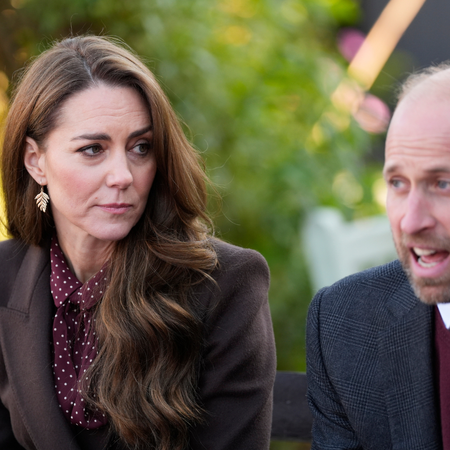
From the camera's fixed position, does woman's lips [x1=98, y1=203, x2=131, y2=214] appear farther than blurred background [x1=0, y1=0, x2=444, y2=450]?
No

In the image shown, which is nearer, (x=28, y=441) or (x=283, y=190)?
(x=28, y=441)

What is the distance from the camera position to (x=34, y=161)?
2.17m

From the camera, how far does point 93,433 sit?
6.81 feet

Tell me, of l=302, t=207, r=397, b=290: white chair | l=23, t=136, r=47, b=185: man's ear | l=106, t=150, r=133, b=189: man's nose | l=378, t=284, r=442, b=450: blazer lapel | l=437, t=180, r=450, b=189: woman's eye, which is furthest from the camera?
l=302, t=207, r=397, b=290: white chair

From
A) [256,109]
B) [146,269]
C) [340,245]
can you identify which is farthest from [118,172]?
[340,245]

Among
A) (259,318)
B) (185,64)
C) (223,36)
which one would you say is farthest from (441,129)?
(223,36)

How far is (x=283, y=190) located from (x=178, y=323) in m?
1.82

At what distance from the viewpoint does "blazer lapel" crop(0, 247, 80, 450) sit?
205 centimetres

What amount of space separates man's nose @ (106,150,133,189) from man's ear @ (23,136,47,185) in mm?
267

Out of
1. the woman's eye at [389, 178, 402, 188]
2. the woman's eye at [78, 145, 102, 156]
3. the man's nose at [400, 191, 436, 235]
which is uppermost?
the woman's eye at [78, 145, 102, 156]

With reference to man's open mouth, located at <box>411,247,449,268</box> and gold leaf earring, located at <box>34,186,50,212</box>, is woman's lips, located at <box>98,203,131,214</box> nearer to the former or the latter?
gold leaf earring, located at <box>34,186,50,212</box>

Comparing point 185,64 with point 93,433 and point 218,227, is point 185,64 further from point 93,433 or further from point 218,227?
point 93,433

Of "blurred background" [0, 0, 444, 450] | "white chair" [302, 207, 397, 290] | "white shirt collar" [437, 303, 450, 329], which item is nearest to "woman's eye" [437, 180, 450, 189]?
"white shirt collar" [437, 303, 450, 329]

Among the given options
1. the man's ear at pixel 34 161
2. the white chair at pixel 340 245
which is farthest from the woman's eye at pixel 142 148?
the white chair at pixel 340 245
